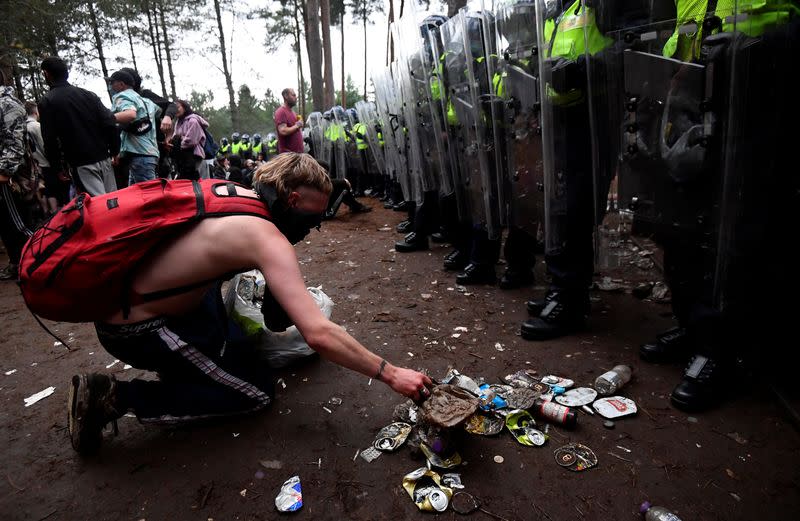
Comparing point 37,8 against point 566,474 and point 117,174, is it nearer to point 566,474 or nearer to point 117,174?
point 117,174

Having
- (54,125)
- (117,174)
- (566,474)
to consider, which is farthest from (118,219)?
(117,174)

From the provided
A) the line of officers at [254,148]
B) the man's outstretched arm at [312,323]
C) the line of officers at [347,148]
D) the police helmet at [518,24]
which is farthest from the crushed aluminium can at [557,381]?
the line of officers at [254,148]

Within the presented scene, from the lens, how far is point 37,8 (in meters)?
8.43

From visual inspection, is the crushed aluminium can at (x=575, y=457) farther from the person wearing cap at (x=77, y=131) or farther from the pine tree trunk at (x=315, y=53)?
the pine tree trunk at (x=315, y=53)

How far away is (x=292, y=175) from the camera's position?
174 cm

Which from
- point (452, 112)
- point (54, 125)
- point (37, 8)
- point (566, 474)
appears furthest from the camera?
point (37, 8)

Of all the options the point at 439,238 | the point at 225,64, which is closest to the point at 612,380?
the point at 439,238

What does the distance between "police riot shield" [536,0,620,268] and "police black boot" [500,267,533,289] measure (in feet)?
2.48

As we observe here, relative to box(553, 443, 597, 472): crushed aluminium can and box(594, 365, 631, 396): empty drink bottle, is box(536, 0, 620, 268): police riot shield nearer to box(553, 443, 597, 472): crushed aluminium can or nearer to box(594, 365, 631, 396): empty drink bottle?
box(594, 365, 631, 396): empty drink bottle

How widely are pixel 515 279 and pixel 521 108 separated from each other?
1.30 meters

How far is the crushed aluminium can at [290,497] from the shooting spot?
146 cm

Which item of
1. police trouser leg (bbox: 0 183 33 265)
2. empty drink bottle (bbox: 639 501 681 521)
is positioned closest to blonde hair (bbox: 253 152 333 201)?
empty drink bottle (bbox: 639 501 681 521)

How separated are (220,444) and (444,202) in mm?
2836

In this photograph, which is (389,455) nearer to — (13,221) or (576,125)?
(576,125)
